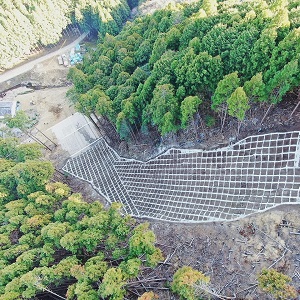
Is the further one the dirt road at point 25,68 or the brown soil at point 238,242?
the dirt road at point 25,68

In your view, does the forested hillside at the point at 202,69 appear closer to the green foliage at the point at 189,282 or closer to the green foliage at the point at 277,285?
the green foliage at the point at 277,285

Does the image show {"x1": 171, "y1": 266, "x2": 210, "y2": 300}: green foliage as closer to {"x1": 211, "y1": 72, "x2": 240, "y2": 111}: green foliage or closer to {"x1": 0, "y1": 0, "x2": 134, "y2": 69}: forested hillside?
{"x1": 211, "y1": 72, "x2": 240, "y2": 111}: green foliage

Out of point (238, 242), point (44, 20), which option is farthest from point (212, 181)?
point (44, 20)

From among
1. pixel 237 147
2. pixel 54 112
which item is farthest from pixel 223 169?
pixel 54 112

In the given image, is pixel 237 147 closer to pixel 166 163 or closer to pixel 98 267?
pixel 166 163

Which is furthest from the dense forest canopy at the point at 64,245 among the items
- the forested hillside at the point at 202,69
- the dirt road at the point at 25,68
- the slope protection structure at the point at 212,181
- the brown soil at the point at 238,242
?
the dirt road at the point at 25,68

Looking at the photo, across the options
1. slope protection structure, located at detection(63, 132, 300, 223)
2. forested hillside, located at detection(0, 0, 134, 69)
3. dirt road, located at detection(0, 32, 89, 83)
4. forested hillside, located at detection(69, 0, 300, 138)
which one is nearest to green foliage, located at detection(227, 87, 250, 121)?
forested hillside, located at detection(69, 0, 300, 138)
